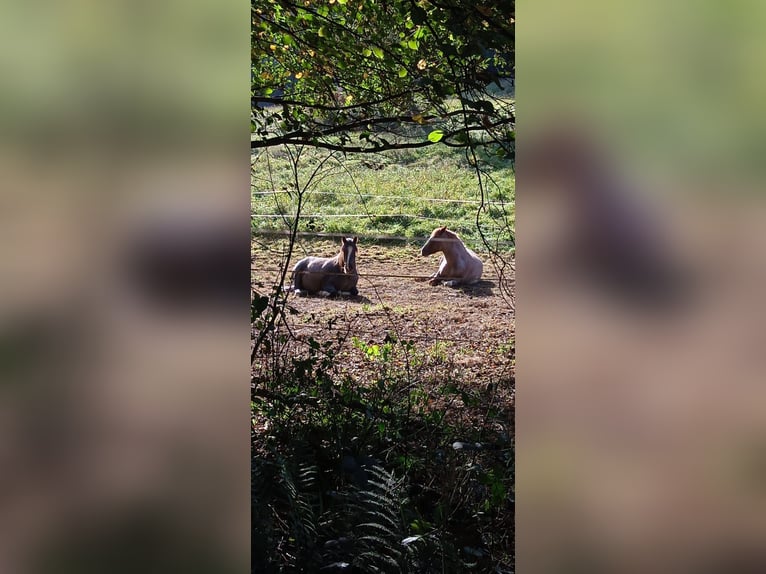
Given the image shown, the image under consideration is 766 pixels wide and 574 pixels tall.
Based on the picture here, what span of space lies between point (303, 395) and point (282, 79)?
1349 mm

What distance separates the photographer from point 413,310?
5441 mm

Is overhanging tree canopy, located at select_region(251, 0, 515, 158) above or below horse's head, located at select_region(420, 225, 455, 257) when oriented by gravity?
above

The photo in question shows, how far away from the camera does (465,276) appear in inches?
226

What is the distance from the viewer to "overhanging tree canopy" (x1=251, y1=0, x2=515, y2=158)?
7.49ft
